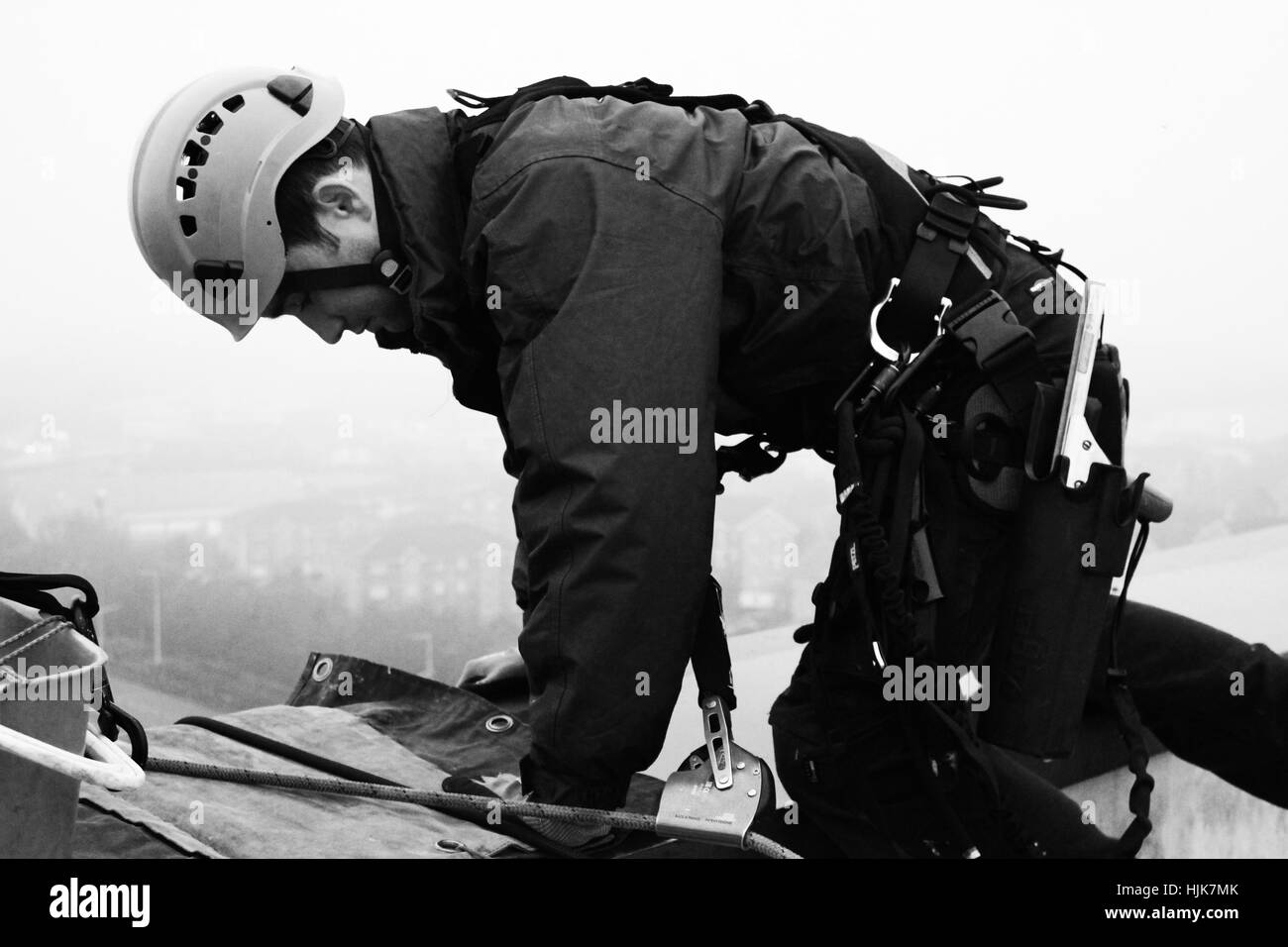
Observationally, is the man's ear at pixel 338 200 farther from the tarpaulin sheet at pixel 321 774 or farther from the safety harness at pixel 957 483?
the tarpaulin sheet at pixel 321 774

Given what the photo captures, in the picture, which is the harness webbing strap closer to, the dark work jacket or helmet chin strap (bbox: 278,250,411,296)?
the dark work jacket

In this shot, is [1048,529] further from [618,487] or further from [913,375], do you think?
[618,487]

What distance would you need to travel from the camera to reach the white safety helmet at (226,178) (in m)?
1.97

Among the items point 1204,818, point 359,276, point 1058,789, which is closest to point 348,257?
point 359,276

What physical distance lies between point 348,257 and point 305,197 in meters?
0.10

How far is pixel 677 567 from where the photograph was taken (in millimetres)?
1756

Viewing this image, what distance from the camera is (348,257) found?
199cm

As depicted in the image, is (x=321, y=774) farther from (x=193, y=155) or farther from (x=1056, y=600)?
(x=1056, y=600)

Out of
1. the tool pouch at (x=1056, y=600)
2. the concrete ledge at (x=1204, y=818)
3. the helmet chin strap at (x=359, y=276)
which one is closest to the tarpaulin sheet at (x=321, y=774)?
the tool pouch at (x=1056, y=600)

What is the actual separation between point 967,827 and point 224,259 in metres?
1.26

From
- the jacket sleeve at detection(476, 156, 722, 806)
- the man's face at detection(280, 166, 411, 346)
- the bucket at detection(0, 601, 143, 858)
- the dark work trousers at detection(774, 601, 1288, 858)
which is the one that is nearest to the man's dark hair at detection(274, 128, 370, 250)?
the man's face at detection(280, 166, 411, 346)

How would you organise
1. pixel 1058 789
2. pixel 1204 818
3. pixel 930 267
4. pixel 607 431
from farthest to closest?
pixel 1204 818 → pixel 1058 789 → pixel 930 267 → pixel 607 431
